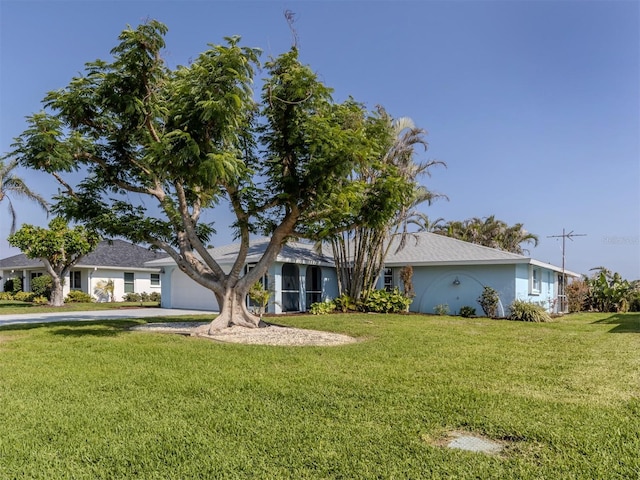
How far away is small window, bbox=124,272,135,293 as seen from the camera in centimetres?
3177

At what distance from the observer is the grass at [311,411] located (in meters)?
3.64

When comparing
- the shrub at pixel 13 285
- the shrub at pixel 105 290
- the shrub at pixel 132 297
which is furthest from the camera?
the shrub at pixel 13 285

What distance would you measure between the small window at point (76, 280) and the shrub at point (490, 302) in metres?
25.4

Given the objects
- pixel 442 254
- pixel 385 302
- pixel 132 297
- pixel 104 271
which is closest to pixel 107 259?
pixel 104 271

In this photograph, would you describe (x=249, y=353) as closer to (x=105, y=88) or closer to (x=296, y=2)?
(x=105, y=88)

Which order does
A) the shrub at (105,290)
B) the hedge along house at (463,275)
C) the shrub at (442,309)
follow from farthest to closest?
the shrub at (105,290) → the shrub at (442,309) → the hedge along house at (463,275)

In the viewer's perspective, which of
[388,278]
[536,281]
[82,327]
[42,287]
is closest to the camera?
[82,327]

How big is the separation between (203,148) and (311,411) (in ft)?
21.2

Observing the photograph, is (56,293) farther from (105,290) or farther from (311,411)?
(311,411)

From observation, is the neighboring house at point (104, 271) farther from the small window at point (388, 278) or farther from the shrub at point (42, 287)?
the small window at point (388, 278)

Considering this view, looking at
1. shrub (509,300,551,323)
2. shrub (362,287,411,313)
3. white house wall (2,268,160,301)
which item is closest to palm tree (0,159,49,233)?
white house wall (2,268,160,301)

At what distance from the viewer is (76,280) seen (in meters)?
30.6

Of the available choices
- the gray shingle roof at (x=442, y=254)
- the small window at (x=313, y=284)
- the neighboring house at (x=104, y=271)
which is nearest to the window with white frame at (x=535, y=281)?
the gray shingle roof at (x=442, y=254)

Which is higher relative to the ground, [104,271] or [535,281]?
[104,271]
